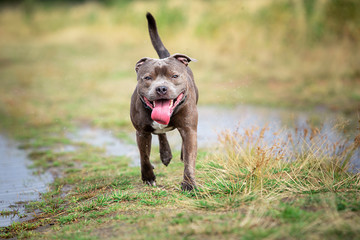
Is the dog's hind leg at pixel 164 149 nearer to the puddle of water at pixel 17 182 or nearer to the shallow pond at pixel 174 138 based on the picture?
the shallow pond at pixel 174 138

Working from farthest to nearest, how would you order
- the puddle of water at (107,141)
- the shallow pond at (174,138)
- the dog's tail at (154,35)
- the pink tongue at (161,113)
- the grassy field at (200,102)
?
1. the puddle of water at (107,141)
2. the dog's tail at (154,35)
3. the shallow pond at (174,138)
4. the pink tongue at (161,113)
5. the grassy field at (200,102)

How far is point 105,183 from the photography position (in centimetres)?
585

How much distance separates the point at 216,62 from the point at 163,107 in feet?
36.6

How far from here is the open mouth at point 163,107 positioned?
4.72 meters

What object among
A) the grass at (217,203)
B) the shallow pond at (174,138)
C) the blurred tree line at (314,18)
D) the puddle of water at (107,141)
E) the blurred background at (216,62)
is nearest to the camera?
the grass at (217,203)

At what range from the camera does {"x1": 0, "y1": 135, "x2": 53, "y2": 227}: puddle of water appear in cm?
535

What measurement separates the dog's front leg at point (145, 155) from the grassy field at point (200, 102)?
8.3 inches

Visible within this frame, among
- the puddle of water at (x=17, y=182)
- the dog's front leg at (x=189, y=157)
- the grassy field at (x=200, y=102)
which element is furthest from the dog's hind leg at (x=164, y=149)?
the puddle of water at (x=17, y=182)

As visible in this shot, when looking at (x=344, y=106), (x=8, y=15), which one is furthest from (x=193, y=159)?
(x=8, y=15)

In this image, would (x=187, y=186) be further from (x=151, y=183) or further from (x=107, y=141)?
(x=107, y=141)

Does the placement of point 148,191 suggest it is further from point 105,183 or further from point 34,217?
point 34,217

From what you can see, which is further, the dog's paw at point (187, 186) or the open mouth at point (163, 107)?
the dog's paw at point (187, 186)

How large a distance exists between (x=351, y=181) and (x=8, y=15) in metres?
32.4

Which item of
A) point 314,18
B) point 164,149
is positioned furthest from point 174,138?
point 314,18
